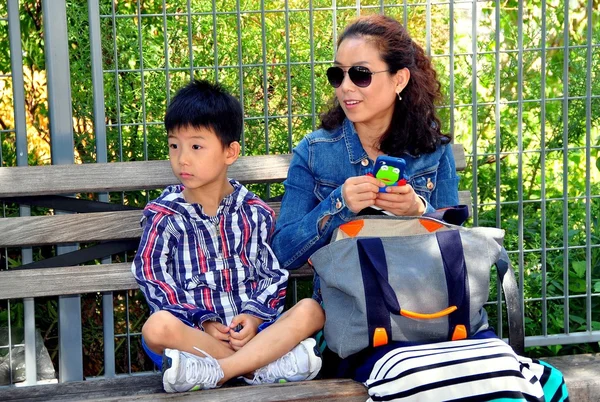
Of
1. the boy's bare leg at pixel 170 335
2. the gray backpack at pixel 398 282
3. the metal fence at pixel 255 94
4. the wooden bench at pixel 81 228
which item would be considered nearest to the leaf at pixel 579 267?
the metal fence at pixel 255 94

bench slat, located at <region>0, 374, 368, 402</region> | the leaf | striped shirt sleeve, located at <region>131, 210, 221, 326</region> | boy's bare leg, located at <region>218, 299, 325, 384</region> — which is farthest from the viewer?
the leaf

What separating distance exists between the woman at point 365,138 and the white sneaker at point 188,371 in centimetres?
46

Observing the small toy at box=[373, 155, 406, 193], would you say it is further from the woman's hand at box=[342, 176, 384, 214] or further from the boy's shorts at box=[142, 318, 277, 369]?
the boy's shorts at box=[142, 318, 277, 369]

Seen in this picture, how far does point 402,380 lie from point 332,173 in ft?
2.78

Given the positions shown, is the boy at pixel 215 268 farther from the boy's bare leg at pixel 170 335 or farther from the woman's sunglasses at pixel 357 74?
the woman's sunglasses at pixel 357 74

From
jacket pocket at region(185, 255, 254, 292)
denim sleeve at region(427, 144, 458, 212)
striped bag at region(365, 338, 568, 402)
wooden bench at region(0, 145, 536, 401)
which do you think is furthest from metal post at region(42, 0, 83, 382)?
striped bag at region(365, 338, 568, 402)

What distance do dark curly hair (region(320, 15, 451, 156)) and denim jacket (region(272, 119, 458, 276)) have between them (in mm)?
42

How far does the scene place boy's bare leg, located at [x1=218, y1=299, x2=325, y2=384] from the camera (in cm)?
307

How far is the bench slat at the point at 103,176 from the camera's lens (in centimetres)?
348

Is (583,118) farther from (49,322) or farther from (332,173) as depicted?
(49,322)

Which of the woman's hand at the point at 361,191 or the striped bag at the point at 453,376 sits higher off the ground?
the woman's hand at the point at 361,191

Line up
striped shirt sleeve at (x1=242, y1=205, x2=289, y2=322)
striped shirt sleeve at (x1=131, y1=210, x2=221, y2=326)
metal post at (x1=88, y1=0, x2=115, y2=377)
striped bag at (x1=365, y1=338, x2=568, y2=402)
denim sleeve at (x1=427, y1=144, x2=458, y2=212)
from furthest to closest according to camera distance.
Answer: metal post at (x1=88, y1=0, x2=115, y2=377) < denim sleeve at (x1=427, y1=144, x2=458, y2=212) < striped shirt sleeve at (x1=242, y1=205, x2=289, y2=322) < striped shirt sleeve at (x1=131, y1=210, x2=221, y2=326) < striped bag at (x1=365, y1=338, x2=568, y2=402)

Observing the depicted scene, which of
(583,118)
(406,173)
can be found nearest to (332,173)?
(406,173)

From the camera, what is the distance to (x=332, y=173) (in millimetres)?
3422
